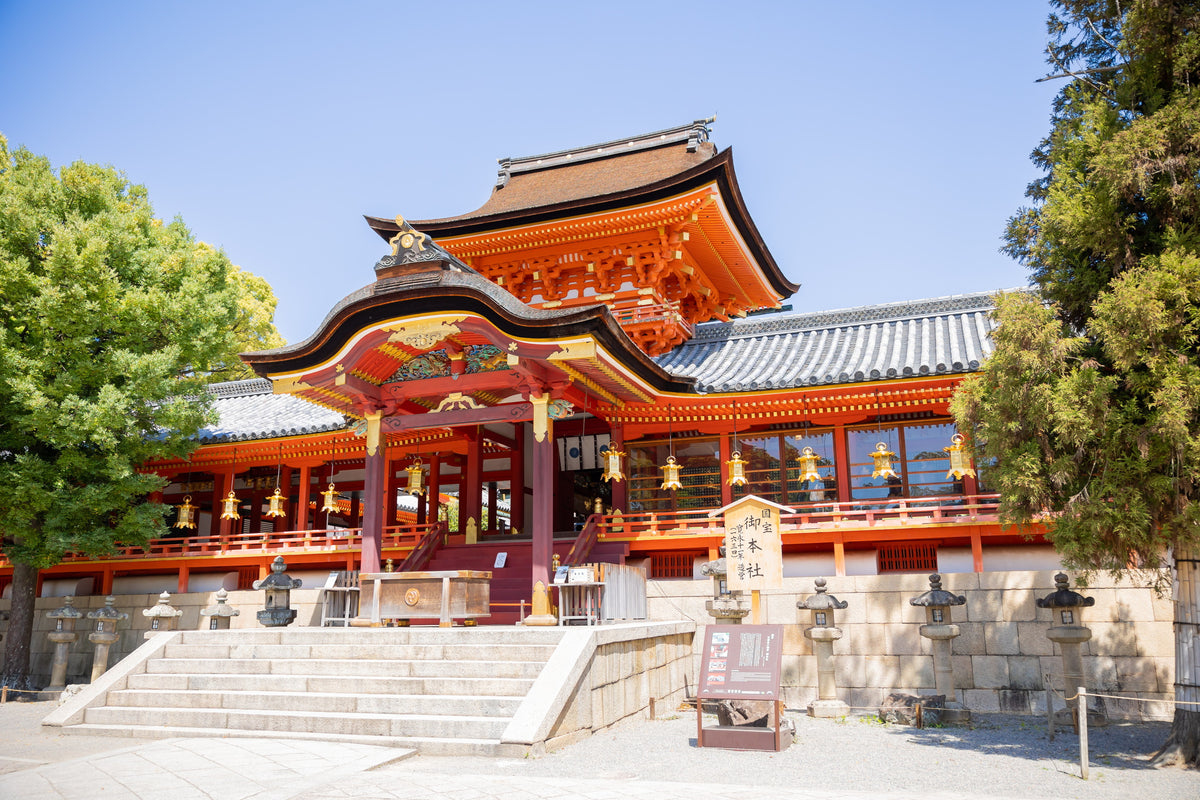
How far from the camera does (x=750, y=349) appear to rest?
17922 mm

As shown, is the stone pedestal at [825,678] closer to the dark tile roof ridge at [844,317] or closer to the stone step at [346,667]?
the stone step at [346,667]

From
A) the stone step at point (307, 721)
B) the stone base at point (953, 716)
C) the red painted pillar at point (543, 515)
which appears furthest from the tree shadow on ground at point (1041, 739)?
the red painted pillar at point (543, 515)

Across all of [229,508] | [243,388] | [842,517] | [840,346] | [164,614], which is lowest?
[164,614]

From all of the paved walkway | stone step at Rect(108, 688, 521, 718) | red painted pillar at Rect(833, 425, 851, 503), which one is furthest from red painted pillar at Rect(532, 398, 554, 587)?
red painted pillar at Rect(833, 425, 851, 503)

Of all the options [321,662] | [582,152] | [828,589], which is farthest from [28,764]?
[582,152]

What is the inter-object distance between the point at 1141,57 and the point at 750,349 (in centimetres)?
972

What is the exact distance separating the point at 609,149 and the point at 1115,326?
638 inches

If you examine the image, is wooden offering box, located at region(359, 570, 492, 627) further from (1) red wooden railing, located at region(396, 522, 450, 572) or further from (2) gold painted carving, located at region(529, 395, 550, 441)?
(1) red wooden railing, located at region(396, 522, 450, 572)

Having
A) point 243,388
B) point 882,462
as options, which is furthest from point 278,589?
point 243,388

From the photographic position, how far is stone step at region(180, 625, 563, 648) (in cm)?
1019

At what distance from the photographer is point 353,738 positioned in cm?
881

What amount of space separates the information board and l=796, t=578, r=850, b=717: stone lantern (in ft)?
8.15

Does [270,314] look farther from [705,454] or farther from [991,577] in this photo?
[991,577]

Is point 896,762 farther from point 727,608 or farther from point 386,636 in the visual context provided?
point 386,636
